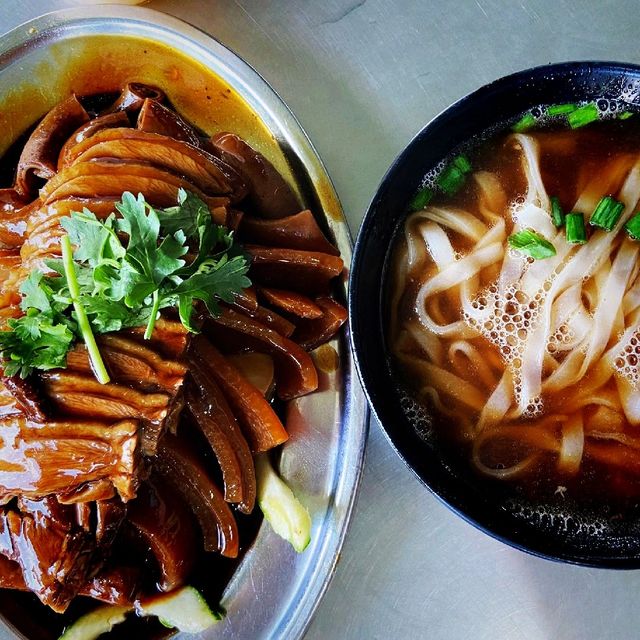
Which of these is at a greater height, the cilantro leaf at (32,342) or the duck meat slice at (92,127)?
the duck meat slice at (92,127)

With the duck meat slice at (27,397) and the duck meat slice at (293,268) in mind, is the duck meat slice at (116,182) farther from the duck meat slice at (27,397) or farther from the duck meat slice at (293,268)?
the duck meat slice at (27,397)

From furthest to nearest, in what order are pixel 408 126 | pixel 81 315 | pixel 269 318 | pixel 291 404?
pixel 408 126 < pixel 291 404 < pixel 269 318 < pixel 81 315

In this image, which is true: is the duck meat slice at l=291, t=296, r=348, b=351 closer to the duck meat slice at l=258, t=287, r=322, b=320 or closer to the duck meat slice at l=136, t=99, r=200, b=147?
the duck meat slice at l=258, t=287, r=322, b=320

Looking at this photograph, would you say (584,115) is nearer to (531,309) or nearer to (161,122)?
(531,309)

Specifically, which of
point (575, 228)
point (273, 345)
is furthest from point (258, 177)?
point (575, 228)

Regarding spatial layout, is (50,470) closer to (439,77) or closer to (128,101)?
(128,101)

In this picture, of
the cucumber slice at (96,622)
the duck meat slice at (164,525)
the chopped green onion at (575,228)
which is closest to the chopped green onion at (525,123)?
the chopped green onion at (575,228)
